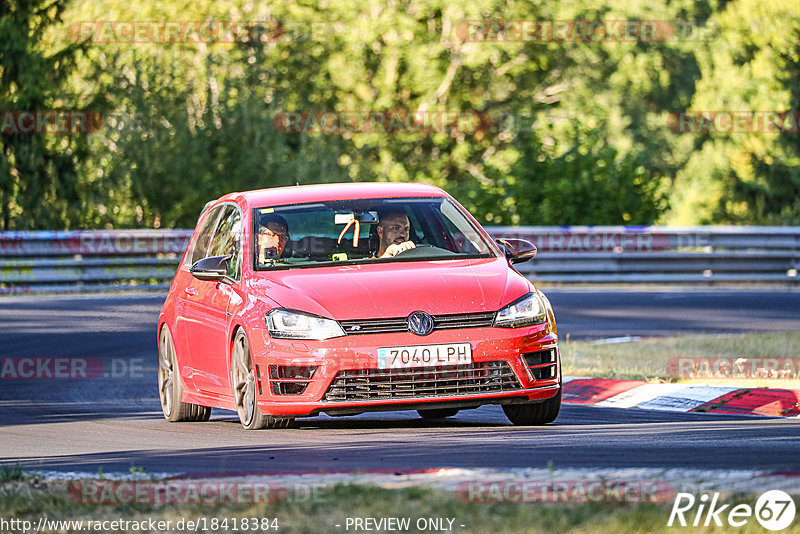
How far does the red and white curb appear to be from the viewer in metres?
11.2

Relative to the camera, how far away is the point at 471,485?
22.2ft

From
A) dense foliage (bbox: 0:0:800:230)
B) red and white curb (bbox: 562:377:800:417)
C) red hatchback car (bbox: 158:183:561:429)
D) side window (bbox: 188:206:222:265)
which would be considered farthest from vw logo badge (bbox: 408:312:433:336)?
dense foliage (bbox: 0:0:800:230)

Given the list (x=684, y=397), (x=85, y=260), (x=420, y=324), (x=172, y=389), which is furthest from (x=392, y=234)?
(x=85, y=260)

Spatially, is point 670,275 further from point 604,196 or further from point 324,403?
point 324,403

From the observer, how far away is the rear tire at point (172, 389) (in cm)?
1145

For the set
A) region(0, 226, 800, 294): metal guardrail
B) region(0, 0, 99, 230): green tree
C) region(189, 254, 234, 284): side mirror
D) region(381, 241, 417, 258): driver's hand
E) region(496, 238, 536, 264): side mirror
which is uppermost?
region(381, 241, 417, 258): driver's hand

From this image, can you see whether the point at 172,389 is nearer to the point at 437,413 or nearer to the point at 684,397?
the point at 437,413

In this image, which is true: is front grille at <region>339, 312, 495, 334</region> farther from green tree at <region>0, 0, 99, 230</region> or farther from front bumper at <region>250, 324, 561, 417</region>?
green tree at <region>0, 0, 99, 230</region>

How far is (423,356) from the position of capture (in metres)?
9.38

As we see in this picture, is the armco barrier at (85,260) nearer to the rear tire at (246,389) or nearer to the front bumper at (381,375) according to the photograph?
the rear tire at (246,389)

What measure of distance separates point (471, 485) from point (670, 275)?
22.2 m

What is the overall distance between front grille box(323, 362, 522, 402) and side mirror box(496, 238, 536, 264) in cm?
135

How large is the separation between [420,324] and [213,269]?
5.89 ft

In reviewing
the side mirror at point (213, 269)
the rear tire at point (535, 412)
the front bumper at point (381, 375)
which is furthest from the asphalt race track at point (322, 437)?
the side mirror at point (213, 269)
